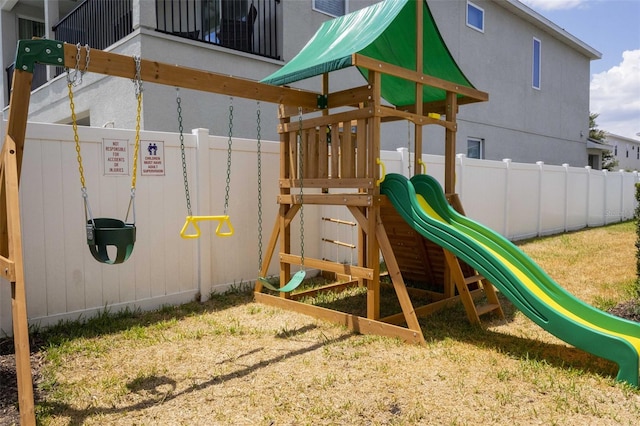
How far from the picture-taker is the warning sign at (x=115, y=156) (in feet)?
16.8

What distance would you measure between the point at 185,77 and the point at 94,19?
7012 mm

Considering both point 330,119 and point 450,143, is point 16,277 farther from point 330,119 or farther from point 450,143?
point 450,143

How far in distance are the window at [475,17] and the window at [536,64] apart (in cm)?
376

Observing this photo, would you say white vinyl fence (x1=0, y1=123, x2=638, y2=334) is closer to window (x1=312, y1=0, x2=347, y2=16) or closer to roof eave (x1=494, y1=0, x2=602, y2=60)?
window (x1=312, y1=0, x2=347, y2=16)

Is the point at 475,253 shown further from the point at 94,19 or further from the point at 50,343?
the point at 94,19

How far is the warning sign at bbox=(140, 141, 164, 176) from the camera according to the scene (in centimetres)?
544

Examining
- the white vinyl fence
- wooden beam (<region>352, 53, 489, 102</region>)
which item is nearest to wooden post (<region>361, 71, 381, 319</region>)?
wooden beam (<region>352, 53, 489, 102</region>)

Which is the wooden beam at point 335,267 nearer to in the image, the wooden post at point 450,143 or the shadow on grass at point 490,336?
the shadow on grass at point 490,336

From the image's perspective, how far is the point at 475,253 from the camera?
14.5 feet

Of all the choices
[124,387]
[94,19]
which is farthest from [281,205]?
[94,19]

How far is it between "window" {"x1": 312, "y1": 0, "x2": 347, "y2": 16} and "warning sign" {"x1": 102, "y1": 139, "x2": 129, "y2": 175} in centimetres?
698

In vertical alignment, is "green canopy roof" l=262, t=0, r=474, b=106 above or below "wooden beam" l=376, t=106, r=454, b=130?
above

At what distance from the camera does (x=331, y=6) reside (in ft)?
37.2

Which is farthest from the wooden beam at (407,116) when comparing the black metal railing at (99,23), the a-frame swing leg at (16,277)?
the black metal railing at (99,23)
